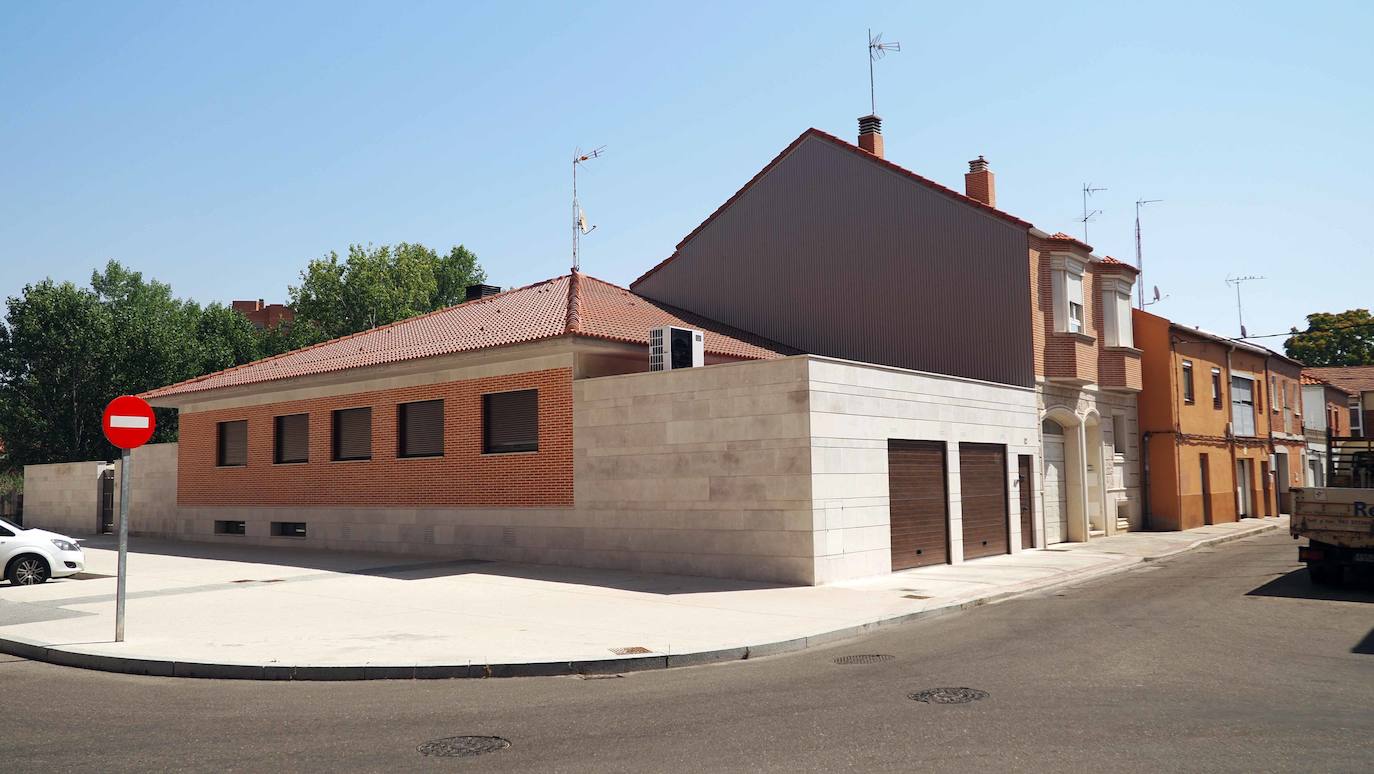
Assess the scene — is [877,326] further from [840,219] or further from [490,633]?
[490,633]

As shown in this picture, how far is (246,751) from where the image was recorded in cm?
653

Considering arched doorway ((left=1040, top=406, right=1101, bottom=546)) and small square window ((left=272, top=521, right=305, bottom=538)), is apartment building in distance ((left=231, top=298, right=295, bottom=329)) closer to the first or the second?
small square window ((left=272, top=521, right=305, bottom=538))

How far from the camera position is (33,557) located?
55.5ft

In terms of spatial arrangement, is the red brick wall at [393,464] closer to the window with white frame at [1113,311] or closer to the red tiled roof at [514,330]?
the red tiled roof at [514,330]

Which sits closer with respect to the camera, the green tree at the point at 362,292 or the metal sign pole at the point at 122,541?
the metal sign pole at the point at 122,541

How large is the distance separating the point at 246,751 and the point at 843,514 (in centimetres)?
1165

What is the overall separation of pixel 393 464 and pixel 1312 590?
697 inches

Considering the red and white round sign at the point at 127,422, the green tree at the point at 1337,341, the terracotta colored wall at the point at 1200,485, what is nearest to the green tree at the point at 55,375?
the red and white round sign at the point at 127,422

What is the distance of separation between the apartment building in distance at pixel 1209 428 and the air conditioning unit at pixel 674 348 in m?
16.4

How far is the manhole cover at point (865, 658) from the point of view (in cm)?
991

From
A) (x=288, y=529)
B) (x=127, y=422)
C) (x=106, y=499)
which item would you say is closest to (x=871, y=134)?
(x=288, y=529)

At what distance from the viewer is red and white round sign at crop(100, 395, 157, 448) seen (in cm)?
1055

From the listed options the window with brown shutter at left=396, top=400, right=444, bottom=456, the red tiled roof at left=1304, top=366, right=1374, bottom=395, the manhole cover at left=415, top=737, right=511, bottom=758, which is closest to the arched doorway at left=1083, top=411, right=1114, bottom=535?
the window with brown shutter at left=396, top=400, right=444, bottom=456

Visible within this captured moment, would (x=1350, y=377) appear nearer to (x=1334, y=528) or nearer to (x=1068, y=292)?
(x=1068, y=292)
